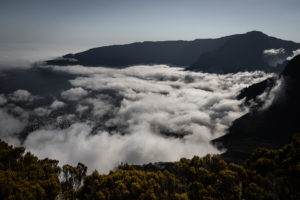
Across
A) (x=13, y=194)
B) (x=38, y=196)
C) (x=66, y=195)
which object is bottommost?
(x=66, y=195)

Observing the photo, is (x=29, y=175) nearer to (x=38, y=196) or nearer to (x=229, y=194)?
(x=38, y=196)

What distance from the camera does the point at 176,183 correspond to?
239 ft

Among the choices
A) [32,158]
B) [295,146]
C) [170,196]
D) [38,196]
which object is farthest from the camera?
[32,158]

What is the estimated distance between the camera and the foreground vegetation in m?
56.3

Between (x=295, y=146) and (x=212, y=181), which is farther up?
(x=295, y=146)

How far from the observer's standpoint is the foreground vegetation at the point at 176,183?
56.3 meters

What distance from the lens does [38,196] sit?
2393 inches

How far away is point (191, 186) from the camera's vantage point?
70.8m

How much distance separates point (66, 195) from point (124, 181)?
62.7 ft

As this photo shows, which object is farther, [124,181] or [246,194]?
[124,181]

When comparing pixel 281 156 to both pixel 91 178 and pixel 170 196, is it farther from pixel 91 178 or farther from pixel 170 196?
pixel 91 178

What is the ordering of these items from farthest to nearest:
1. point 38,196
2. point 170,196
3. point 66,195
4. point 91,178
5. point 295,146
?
1. point 295,146
2. point 91,178
3. point 66,195
4. point 170,196
5. point 38,196

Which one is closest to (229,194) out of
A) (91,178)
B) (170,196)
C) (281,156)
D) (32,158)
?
(170,196)

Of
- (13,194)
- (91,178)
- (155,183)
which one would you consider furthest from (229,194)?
(13,194)
